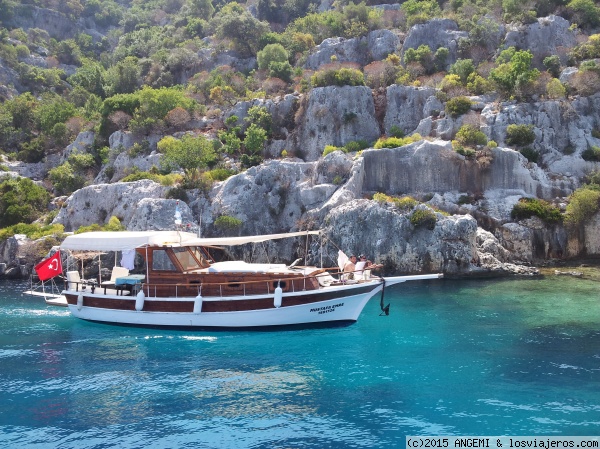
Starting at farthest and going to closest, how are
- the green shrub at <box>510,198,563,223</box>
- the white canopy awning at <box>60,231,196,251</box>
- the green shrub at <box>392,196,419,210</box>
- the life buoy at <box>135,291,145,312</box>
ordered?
the green shrub at <box>510,198,563,223</box> < the green shrub at <box>392,196,419,210</box> < the white canopy awning at <box>60,231,196,251</box> < the life buoy at <box>135,291,145,312</box>

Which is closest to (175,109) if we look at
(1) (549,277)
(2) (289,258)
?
(2) (289,258)

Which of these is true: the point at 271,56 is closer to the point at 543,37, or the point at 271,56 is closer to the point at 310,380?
the point at 543,37

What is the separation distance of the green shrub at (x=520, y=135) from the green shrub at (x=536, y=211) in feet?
24.4

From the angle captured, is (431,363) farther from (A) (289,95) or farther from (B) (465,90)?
(A) (289,95)

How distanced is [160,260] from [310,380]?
11.2 metres

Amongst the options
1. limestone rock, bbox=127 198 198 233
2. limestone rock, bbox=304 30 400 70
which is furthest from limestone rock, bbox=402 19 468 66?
limestone rock, bbox=127 198 198 233

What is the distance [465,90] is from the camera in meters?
51.9

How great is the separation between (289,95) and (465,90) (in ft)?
61.9

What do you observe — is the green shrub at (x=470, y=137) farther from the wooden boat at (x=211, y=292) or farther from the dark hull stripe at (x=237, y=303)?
the dark hull stripe at (x=237, y=303)

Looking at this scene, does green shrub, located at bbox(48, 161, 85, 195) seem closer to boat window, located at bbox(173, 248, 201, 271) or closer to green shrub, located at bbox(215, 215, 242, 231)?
green shrub, located at bbox(215, 215, 242, 231)

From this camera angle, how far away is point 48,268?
25.1m

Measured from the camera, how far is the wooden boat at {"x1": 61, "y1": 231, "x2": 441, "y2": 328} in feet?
77.6

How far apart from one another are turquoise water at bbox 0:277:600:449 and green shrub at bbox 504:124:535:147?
820 inches

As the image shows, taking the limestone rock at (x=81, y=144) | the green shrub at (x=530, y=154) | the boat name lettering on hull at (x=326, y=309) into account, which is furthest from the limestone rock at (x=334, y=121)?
the boat name lettering on hull at (x=326, y=309)
